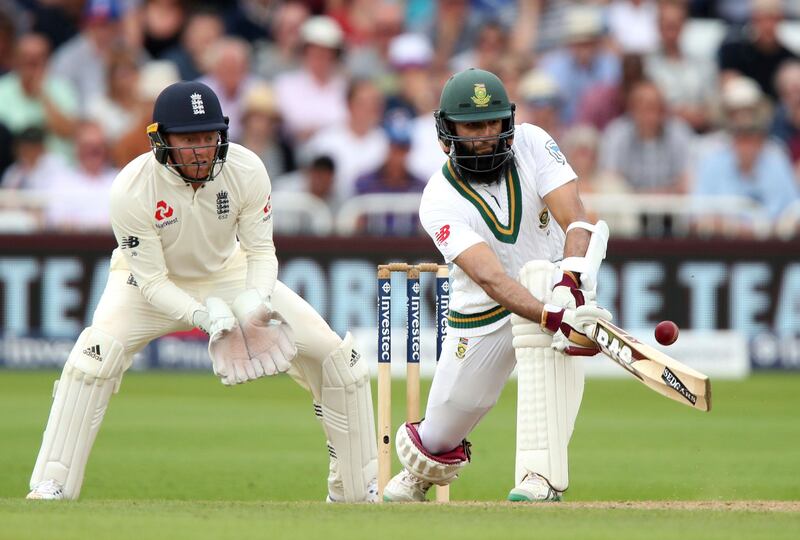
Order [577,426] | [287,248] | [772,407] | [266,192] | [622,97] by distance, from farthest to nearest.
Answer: [622,97]
[287,248]
[772,407]
[577,426]
[266,192]

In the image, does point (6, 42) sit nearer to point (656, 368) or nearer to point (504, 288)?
point (504, 288)

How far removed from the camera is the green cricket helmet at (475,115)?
234 inches

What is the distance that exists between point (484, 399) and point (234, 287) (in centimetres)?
122

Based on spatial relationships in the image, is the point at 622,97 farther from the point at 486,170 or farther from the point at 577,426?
the point at 486,170

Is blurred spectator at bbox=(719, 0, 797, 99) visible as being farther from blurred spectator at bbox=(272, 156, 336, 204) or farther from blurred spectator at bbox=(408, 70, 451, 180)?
blurred spectator at bbox=(272, 156, 336, 204)

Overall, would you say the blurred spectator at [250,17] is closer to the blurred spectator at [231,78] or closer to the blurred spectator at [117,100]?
the blurred spectator at [231,78]

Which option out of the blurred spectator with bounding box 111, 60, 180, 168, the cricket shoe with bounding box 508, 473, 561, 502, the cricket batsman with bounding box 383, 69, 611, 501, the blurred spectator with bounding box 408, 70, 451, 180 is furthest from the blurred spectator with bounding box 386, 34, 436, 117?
the cricket shoe with bounding box 508, 473, 561, 502

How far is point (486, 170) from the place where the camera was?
6.02 metres

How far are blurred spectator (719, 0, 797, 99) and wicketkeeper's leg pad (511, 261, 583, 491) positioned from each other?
918cm

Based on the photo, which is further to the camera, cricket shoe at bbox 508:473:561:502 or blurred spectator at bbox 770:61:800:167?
blurred spectator at bbox 770:61:800:167

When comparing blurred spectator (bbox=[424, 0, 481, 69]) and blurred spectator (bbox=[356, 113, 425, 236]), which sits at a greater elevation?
blurred spectator (bbox=[424, 0, 481, 69])

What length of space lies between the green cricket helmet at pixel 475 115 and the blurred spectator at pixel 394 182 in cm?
653

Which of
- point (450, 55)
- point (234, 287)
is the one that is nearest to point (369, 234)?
point (450, 55)

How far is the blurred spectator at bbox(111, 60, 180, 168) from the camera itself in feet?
41.3
